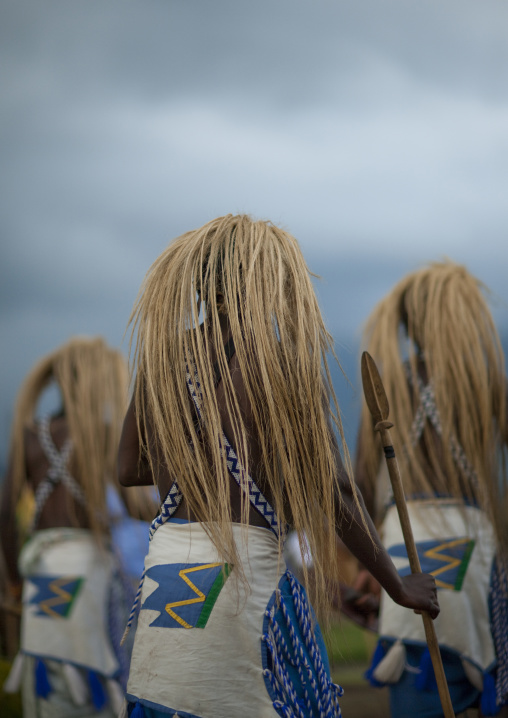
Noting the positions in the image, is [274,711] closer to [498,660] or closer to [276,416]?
[276,416]

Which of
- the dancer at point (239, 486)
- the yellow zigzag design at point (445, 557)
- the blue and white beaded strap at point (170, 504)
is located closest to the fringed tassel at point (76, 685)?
the yellow zigzag design at point (445, 557)

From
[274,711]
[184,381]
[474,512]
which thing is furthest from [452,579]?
[184,381]

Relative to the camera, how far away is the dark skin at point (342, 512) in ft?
5.13

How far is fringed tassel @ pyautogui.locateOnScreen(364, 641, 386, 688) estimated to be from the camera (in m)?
2.49

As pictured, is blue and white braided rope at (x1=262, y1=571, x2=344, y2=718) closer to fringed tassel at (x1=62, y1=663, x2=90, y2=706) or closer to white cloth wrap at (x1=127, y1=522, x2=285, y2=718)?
white cloth wrap at (x1=127, y1=522, x2=285, y2=718)

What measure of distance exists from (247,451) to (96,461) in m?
1.87

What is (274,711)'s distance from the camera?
1455 mm

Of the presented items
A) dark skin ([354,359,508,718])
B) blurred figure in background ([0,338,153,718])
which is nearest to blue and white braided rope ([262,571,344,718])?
dark skin ([354,359,508,718])

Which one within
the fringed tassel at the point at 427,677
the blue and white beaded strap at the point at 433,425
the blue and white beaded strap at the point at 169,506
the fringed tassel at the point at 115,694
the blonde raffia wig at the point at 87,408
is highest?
the blonde raffia wig at the point at 87,408

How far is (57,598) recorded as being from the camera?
123 inches

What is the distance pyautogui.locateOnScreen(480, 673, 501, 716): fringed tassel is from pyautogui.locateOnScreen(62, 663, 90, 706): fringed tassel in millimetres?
1606

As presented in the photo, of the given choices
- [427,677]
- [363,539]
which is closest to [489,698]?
[427,677]

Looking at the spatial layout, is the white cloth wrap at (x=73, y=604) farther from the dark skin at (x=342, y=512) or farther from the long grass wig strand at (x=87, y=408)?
the dark skin at (x=342, y=512)

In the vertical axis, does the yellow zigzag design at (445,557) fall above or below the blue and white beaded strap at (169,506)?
below
